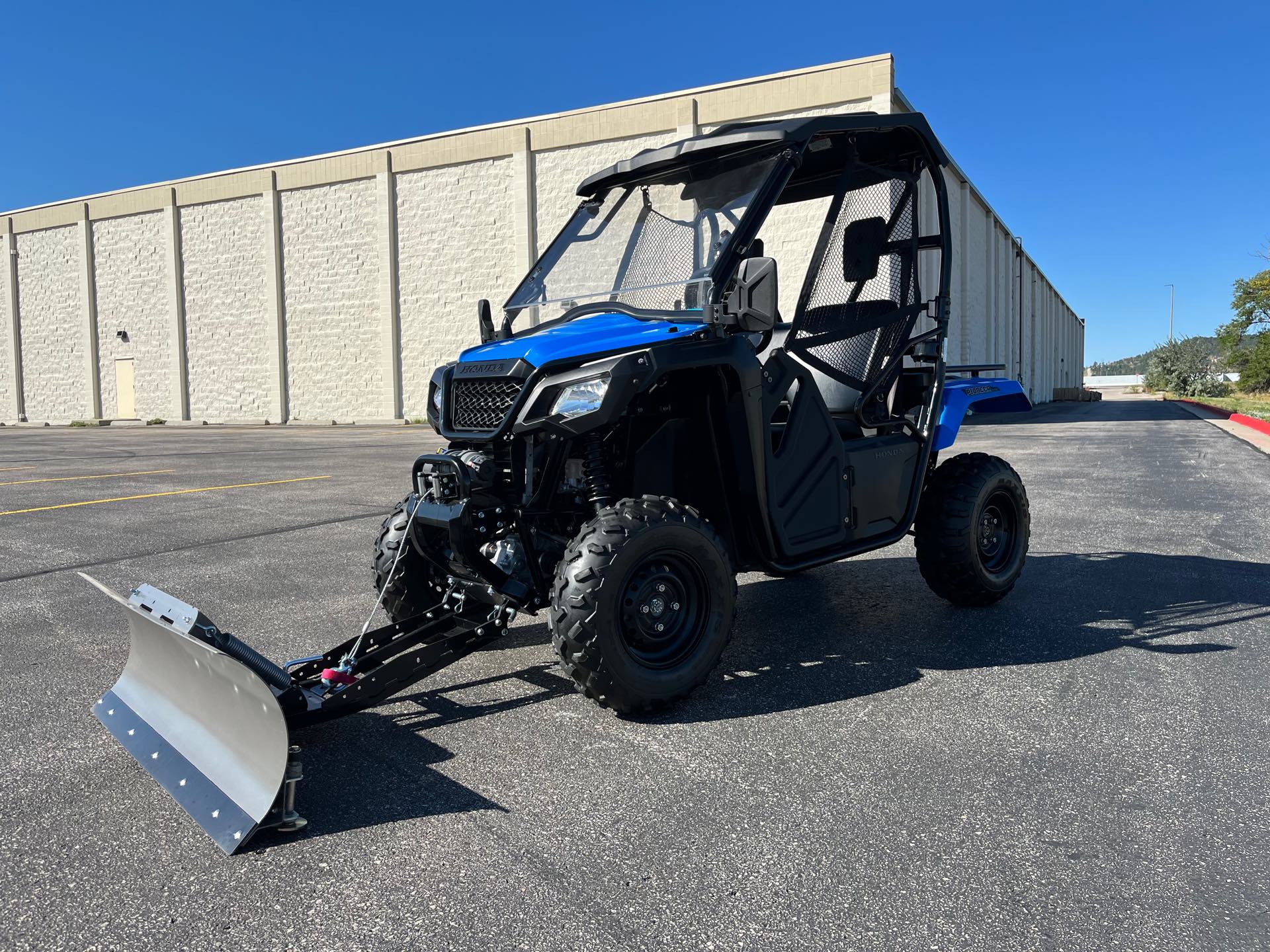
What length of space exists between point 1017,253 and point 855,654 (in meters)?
55.2

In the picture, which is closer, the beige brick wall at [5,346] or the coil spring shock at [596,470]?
the coil spring shock at [596,470]

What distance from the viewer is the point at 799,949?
7.50ft

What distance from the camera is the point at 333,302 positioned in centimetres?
3606

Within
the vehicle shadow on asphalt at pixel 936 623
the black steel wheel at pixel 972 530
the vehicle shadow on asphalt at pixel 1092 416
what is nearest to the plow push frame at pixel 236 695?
the vehicle shadow on asphalt at pixel 936 623

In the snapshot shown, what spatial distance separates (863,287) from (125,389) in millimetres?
42896

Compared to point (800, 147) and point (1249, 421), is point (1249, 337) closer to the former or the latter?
point (1249, 421)

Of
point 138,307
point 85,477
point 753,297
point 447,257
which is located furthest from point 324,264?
point 753,297

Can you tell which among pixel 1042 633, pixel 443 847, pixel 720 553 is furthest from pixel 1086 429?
pixel 443 847

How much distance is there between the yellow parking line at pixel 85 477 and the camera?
12924mm

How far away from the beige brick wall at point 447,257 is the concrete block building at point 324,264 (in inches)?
2.7

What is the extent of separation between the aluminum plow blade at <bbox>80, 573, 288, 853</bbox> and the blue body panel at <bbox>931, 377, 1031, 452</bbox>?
3.77 m

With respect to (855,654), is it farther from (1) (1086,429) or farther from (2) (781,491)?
(1) (1086,429)

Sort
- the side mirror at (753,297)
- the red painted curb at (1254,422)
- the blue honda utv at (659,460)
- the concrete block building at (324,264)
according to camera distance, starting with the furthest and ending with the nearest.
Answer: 1. the concrete block building at (324,264)
2. the red painted curb at (1254,422)
3. the side mirror at (753,297)
4. the blue honda utv at (659,460)

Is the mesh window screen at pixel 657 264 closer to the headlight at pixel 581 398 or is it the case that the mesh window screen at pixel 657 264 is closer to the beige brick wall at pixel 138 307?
the headlight at pixel 581 398
